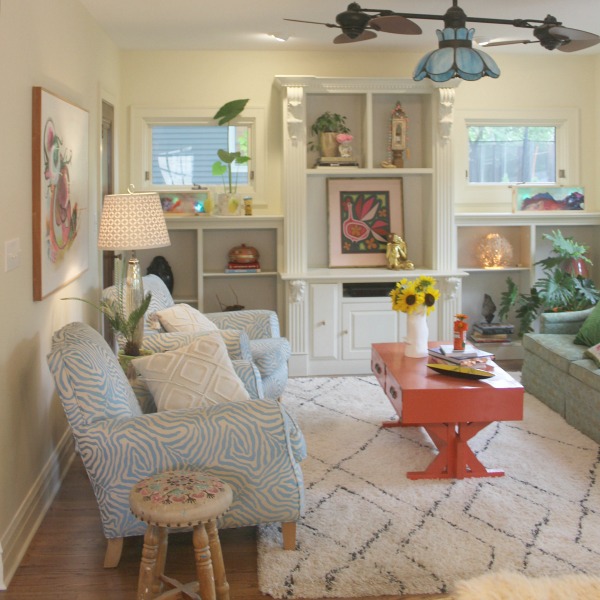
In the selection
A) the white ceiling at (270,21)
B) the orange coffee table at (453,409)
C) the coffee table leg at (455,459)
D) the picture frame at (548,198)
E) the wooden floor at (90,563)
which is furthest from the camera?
the picture frame at (548,198)

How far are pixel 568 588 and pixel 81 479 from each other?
296cm

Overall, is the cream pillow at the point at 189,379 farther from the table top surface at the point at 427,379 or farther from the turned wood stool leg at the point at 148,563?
the table top surface at the point at 427,379

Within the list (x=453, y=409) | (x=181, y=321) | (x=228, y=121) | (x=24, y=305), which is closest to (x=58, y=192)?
(x=24, y=305)

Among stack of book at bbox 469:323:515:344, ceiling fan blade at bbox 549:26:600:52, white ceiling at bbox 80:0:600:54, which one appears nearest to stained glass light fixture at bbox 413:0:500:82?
ceiling fan blade at bbox 549:26:600:52

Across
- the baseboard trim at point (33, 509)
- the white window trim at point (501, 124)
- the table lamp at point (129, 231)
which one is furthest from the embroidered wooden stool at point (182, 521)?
the white window trim at point (501, 124)

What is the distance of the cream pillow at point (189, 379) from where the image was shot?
11.0 ft

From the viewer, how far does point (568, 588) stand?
5.34 ft

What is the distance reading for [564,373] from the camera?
491 centimetres

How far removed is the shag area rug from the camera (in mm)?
3061

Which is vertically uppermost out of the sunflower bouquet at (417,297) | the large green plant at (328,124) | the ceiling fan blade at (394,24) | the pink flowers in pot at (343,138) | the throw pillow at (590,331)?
the ceiling fan blade at (394,24)

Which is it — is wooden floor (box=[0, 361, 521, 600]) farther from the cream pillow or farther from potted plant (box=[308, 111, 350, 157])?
potted plant (box=[308, 111, 350, 157])

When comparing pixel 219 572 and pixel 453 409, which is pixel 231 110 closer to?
pixel 453 409

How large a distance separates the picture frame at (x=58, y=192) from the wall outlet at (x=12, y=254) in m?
0.26

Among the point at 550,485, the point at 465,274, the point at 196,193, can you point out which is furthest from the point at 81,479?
the point at 465,274
